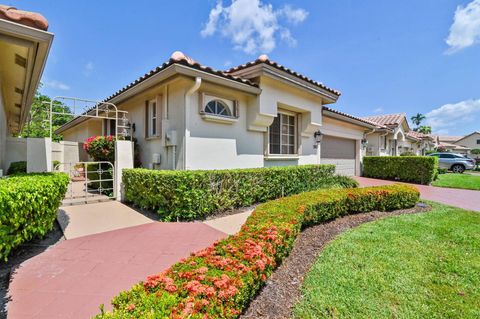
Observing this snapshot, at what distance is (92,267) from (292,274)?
2.97 metres

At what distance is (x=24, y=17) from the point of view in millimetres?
3176

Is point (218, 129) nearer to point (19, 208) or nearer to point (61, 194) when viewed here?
point (61, 194)

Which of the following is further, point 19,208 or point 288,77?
point 288,77

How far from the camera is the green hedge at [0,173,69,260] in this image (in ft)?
10.1

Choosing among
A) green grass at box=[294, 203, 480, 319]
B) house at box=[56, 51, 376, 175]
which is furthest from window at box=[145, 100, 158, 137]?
green grass at box=[294, 203, 480, 319]

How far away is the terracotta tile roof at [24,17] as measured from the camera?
309 centimetres

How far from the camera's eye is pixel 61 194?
4691 millimetres

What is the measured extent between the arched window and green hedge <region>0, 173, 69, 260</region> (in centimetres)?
431

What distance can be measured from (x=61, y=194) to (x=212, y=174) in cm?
327

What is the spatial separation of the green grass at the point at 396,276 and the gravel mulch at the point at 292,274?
5.3 inches

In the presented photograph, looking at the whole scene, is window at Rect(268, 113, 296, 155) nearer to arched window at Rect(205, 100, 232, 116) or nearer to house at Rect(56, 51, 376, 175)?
house at Rect(56, 51, 376, 175)

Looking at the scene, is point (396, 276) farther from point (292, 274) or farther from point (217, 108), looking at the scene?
point (217, 108)

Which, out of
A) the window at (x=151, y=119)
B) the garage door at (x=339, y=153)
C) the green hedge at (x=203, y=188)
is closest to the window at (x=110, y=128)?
the window at (x=151, y=119)

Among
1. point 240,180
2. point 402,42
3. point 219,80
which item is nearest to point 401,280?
point 240,180
